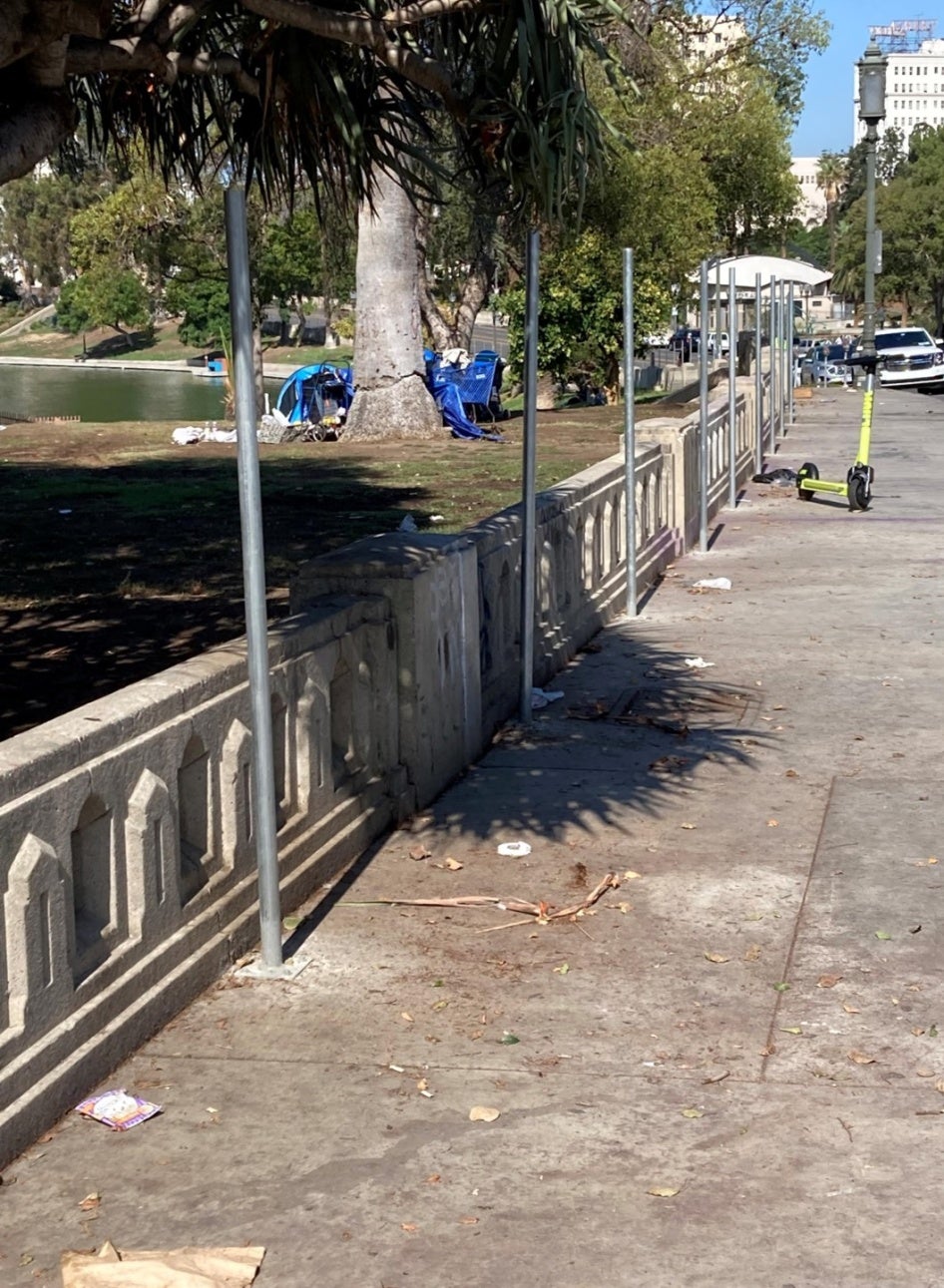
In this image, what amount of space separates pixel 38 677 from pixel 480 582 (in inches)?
94.2

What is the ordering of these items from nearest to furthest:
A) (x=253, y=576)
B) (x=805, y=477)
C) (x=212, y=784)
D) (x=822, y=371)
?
(x=253, y=576) < (x=212, y=784) < (x=805, y=477) < (x=822, y=371)

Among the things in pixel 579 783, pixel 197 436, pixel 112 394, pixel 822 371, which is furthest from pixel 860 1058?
pixel 112 394

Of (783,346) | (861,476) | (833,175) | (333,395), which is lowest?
(861,476)

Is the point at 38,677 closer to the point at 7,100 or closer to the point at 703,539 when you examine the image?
the point at 7,100

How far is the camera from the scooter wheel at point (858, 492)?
16.5 metres

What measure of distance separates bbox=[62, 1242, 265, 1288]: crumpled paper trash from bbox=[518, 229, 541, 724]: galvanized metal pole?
454 centimetres

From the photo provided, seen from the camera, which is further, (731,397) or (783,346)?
(783,346)

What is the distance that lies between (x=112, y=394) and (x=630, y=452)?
66.9 metres

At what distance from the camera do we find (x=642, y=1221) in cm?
371

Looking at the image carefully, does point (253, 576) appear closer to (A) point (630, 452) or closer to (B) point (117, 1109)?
(B) point (117, 1109)

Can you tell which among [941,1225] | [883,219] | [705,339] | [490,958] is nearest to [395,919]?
[490,958]

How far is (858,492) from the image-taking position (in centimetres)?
1655

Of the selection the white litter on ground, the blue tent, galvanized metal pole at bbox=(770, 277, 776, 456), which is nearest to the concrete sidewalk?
the white litter on ground

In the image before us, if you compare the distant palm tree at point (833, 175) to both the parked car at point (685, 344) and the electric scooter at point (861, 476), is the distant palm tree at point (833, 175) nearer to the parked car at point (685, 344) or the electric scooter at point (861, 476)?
the parked car at point (685, 344)
